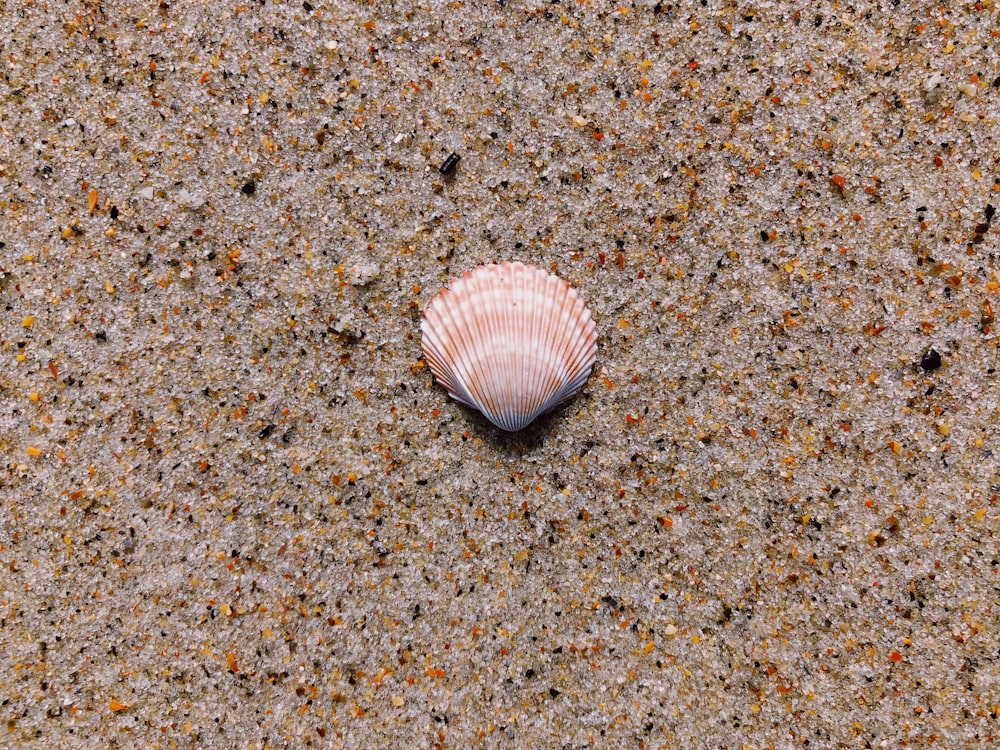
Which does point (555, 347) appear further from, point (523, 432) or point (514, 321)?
point (523, 432)

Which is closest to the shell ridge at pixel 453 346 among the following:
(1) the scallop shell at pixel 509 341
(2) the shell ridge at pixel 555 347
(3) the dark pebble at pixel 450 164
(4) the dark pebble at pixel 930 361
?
(1) the scallop shell at pixel 509 341

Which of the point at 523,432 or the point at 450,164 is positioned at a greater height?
the point at 450,164

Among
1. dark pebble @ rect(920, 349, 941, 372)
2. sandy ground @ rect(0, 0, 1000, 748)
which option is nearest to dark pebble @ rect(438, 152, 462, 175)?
sandy ground @ rect(0, 0, 1000, 748)

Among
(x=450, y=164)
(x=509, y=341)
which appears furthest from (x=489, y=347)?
(x=450, y=164)

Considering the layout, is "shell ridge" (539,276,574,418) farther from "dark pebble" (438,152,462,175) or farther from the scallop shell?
"dark pebble" (438,152,462,175)

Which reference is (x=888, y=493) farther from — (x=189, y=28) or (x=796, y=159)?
(x=189, y=28)

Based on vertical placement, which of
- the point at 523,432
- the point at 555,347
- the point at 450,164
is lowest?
the point at 523,432

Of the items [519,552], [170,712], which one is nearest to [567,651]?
[519,552]

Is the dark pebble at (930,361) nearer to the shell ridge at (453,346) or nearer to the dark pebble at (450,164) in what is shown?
the shell ridge at (453,346)
